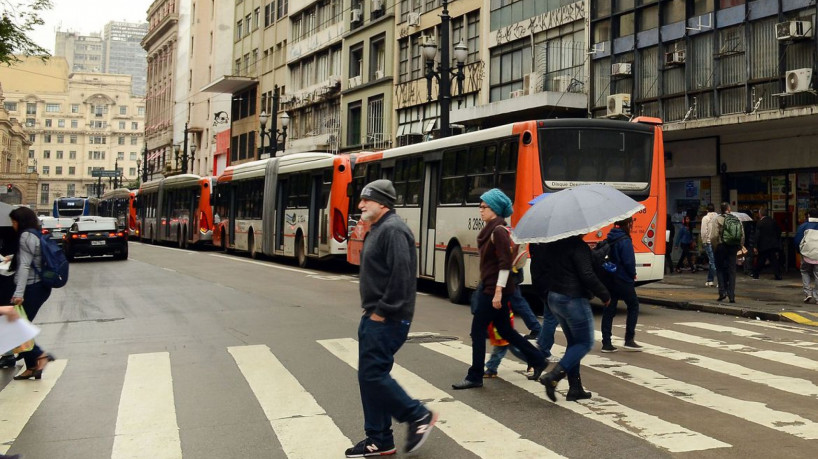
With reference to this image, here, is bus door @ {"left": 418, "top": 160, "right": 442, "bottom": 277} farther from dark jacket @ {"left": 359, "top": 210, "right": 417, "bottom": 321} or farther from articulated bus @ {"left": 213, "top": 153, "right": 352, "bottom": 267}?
dark jacket @ {"left": 359, "top": 210, "right": 417, "bottom": 321}

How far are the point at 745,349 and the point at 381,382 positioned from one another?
6559 millimetres

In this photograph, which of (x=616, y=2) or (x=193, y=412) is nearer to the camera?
(x=193, y=412)

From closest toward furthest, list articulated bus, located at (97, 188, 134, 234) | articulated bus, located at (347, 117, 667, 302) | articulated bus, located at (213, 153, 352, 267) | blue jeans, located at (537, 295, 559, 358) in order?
blue jeans, located at (537, 295, 559, 358)
articulated bus, located at (347, 117, 667, 302)
articulated bus, located at (213, 153, 352, 267)
articulated bus, located at (97, 188, 134, 234)

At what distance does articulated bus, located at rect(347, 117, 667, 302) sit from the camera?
14102 millimetres

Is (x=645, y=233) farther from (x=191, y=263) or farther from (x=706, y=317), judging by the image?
(x=191, y=263)

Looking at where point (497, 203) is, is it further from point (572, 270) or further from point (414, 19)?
point (414, 19)

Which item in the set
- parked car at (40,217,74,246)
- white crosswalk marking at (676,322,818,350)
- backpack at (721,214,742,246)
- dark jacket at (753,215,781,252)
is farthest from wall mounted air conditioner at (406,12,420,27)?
white crosswalk marking at (676,322,818,350)

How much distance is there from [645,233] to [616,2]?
1458 centimetres

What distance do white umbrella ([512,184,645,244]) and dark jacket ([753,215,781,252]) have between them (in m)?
15.7

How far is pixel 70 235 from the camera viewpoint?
92.7ft

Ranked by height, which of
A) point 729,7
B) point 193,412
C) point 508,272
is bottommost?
point 193,412

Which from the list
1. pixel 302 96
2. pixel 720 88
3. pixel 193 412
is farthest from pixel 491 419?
pixel 302 96

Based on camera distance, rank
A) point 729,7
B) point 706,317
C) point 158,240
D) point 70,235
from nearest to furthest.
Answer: point 706,317, point 729,7, point 70,235, point 158,240

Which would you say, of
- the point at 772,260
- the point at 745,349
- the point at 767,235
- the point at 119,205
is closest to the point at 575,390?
the point at 745,349
